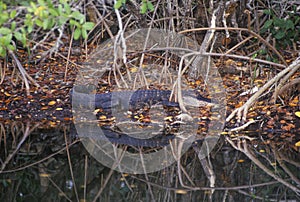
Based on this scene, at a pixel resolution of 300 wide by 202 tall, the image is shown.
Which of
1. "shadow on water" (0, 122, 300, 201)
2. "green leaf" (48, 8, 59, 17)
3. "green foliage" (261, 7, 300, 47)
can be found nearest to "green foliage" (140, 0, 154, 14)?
"green leaf" (48, 8, 59, 17)

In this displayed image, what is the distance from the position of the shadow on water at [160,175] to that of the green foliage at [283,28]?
57.1 inches

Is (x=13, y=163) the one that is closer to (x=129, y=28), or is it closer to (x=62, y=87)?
(x=62, y=87)

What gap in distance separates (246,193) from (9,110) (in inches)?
95.1

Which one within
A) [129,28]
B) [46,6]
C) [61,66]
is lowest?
[61,66]

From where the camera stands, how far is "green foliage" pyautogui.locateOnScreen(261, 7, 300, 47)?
5.31m

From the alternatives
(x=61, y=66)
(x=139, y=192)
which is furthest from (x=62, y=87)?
(x=139, y=192)

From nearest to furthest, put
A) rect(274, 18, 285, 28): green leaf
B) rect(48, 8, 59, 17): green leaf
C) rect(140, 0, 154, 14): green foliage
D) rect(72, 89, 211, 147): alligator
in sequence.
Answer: rect(48, 8, 59, 17): green leaf → rect(140, 0, 154, 14): green foliage → rect(72, 89, 211, 147): alligator → rect(274, 18, 285, 28): green leaf

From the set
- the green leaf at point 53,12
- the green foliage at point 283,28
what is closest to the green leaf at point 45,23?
the green leaf at point 53,12

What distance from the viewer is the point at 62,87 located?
5.48m

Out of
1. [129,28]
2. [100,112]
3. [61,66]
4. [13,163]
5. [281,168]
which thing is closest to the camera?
[281,168]

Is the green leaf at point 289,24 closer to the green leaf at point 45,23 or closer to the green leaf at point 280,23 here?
the green leaf at point 280,23

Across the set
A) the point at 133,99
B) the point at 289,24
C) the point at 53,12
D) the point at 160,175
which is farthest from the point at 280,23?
the point at 53,12

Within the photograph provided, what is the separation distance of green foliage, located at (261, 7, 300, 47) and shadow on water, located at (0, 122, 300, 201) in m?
1.45

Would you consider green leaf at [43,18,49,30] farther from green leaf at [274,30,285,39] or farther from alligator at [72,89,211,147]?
green leaf at [274,30,285,39]
